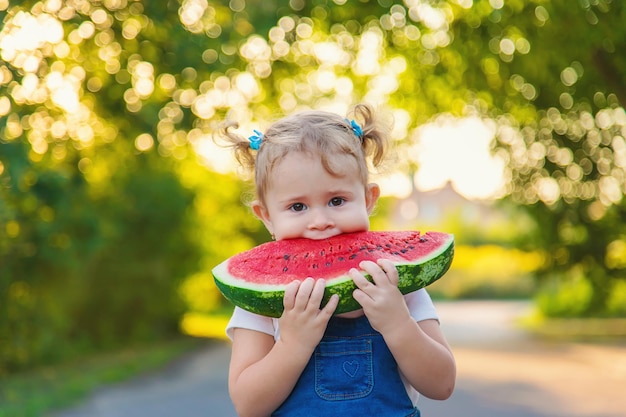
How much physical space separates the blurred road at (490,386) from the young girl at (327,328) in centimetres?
721

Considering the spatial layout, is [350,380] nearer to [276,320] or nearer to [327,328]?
[327,328]

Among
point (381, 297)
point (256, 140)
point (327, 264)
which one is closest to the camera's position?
point (381, 297)

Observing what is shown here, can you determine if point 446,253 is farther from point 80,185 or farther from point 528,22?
point 80,185

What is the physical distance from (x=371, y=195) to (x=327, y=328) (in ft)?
1.65

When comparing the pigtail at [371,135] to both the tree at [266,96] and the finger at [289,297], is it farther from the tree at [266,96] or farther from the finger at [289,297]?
the tree at [266,96]

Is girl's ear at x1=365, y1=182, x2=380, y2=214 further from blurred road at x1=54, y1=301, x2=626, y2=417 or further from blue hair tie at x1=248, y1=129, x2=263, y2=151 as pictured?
blurred road at x1=54, y1=301, x2=626, y2=417

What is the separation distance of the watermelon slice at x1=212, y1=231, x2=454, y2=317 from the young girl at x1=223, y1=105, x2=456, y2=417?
39 millimetres

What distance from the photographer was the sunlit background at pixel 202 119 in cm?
1022

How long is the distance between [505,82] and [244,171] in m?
12.4

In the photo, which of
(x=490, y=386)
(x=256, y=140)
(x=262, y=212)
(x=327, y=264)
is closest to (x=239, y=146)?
(x=256, y=140)

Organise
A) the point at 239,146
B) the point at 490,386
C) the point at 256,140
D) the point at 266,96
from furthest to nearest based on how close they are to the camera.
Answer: the point at 266,96 → the point at 490,386 → the point at 239,146 → the point at 256,140

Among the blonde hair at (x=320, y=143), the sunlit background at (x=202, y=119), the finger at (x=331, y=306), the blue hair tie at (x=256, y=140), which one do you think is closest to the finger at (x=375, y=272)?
the finger at (x=331, y=306)

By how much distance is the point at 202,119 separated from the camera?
44.9 ft

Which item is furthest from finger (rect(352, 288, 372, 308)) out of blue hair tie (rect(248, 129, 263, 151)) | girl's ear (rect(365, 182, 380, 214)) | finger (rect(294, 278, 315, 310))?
blue hair tie (rect(248, 129, 263, 151))
